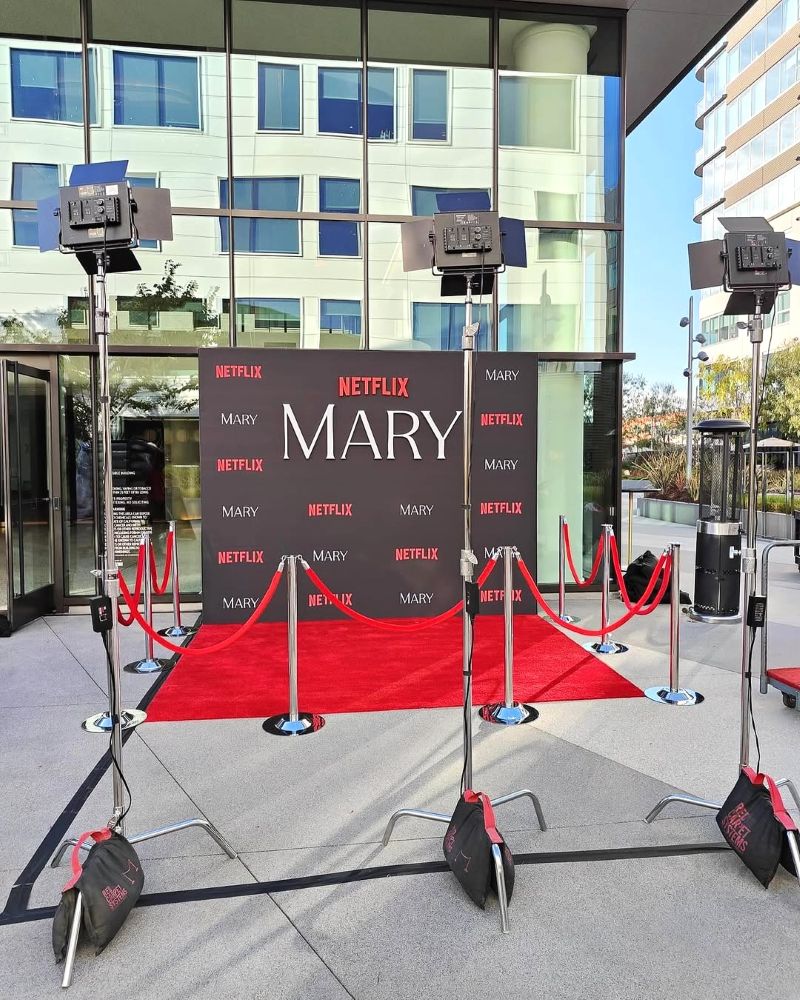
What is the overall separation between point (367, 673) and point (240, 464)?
260cm

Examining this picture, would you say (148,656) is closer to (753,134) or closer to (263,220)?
(263,220)

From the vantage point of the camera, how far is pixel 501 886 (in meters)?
2.70

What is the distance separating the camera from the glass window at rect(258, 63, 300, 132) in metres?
8.20

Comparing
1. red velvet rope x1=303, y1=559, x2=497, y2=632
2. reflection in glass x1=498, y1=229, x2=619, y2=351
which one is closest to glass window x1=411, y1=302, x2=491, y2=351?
reflection in glass x1=498, y1=229, x2=619, y2=351

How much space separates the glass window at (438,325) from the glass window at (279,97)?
8.01 feet

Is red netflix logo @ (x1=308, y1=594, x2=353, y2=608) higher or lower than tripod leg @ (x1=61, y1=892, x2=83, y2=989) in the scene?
higher

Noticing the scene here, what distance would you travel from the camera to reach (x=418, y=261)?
3.55 meters

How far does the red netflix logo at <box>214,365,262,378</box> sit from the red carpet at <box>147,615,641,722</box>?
2.44 metres

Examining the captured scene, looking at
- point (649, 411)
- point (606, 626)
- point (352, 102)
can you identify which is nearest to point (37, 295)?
point (352, 102)

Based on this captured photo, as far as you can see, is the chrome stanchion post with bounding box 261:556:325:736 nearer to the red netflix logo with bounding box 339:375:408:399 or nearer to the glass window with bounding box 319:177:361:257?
the red netflix logo with bounding box 339:375:408:399

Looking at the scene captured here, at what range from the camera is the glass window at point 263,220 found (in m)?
8.11

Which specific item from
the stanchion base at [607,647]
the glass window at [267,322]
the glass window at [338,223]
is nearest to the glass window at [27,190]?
the glass window at [267,322]

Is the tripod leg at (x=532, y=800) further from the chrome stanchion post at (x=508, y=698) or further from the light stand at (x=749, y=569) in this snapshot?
the chrome stanchion post at (x=508, y=698)

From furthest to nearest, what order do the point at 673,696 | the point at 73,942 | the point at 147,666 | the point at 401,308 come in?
the point at 401,308 → the point at 147,666 → the point at 673,696 → the point at 73,942
